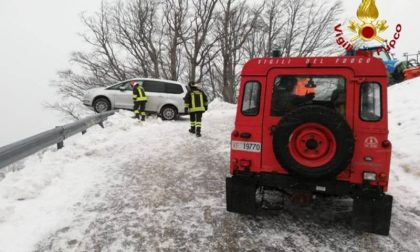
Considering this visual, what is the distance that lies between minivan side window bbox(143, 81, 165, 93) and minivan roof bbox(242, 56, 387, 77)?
10743 millimetres

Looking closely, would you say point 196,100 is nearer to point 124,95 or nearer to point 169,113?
point 169,113

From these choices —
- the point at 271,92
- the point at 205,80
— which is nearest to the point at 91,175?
the point at 271,92

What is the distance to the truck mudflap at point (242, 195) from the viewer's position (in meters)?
4.68

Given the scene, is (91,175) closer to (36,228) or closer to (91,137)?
(36,228)

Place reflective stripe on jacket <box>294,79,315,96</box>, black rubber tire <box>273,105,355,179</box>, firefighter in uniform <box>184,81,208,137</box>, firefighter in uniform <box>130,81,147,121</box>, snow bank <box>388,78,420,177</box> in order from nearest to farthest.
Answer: black rubber tire <box>273,105,355,179</box> → reflective stripe on jacket <box>294,79,315,96</box> → snow bank <box>388,78,420,177</box> → firefighter in uniform <box>184,81,208,137</box> → firefighter in uniform <box>130,81,147,121</box>

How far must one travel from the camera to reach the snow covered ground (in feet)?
13.2

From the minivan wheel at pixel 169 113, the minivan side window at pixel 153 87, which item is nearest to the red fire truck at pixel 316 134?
the minivan wheel at pixel 169 113

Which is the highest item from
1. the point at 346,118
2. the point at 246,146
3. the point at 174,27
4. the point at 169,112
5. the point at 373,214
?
the point at 174,27

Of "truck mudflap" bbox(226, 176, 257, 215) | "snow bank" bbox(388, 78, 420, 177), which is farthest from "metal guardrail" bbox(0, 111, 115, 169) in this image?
"snow bank" bbox(388, 78, 420, 177)

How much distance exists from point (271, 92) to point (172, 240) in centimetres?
244

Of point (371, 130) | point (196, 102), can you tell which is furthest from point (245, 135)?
point (196, 102)

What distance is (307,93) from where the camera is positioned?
4531mm

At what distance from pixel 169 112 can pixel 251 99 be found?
10590 mm

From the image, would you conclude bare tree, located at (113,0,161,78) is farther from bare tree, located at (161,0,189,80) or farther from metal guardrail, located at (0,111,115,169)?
metal guardrail, located at (0,111,115,169)
